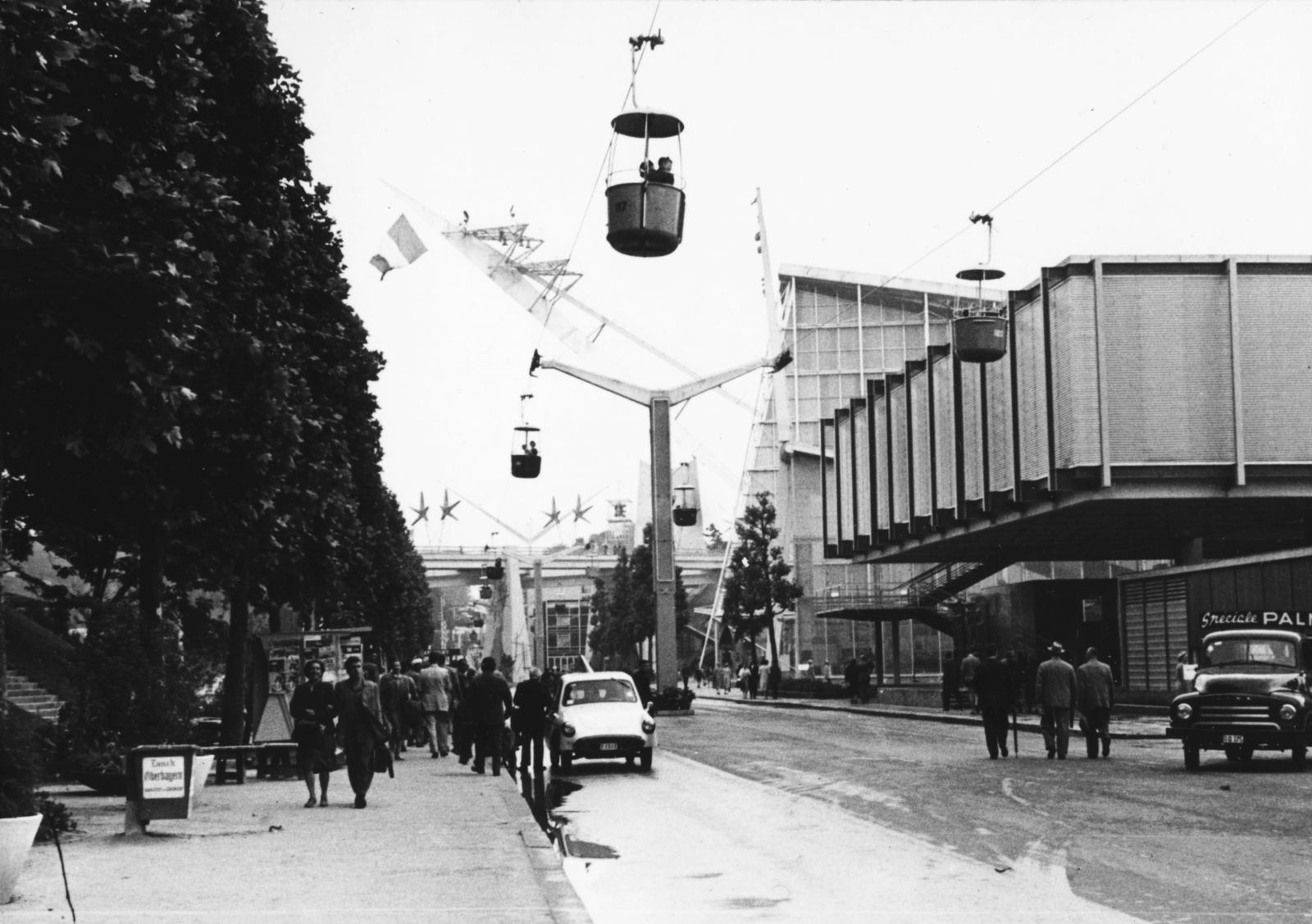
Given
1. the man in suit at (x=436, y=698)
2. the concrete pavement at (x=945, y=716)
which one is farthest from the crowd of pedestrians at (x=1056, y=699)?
the man in suit at (x=436, y=698)

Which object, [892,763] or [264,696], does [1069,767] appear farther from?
[264,696]

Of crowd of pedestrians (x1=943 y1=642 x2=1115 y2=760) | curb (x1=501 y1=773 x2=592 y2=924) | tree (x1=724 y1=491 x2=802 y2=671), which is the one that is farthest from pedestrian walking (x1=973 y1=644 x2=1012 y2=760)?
tree (x1=724 y1=491 x2=802 y2=671)

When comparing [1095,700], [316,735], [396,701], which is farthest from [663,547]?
[316,735]

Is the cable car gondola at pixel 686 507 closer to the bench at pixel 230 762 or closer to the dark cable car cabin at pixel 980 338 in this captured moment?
the dark cable car cabin at pixel 980 338

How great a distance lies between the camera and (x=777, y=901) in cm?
1094

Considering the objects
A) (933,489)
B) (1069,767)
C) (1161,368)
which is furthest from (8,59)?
(933,489)

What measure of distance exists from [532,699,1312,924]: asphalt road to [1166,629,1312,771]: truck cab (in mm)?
426

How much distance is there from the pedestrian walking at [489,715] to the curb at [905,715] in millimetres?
10762

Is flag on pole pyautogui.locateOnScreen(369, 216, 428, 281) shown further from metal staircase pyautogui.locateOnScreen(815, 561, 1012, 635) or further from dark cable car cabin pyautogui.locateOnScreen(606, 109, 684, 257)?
metal staircase pyautogui.locateOnScreen(815, 561, 1012, 635)

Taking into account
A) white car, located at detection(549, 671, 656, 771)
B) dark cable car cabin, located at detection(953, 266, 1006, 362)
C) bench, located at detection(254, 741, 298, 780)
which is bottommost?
bench, located at detection(254, 741, 298, 780)

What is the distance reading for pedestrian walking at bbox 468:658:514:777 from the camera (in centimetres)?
2452

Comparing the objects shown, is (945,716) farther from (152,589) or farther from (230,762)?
(152,589)

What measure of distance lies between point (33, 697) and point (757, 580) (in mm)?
47425

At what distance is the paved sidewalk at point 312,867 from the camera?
10.1m
